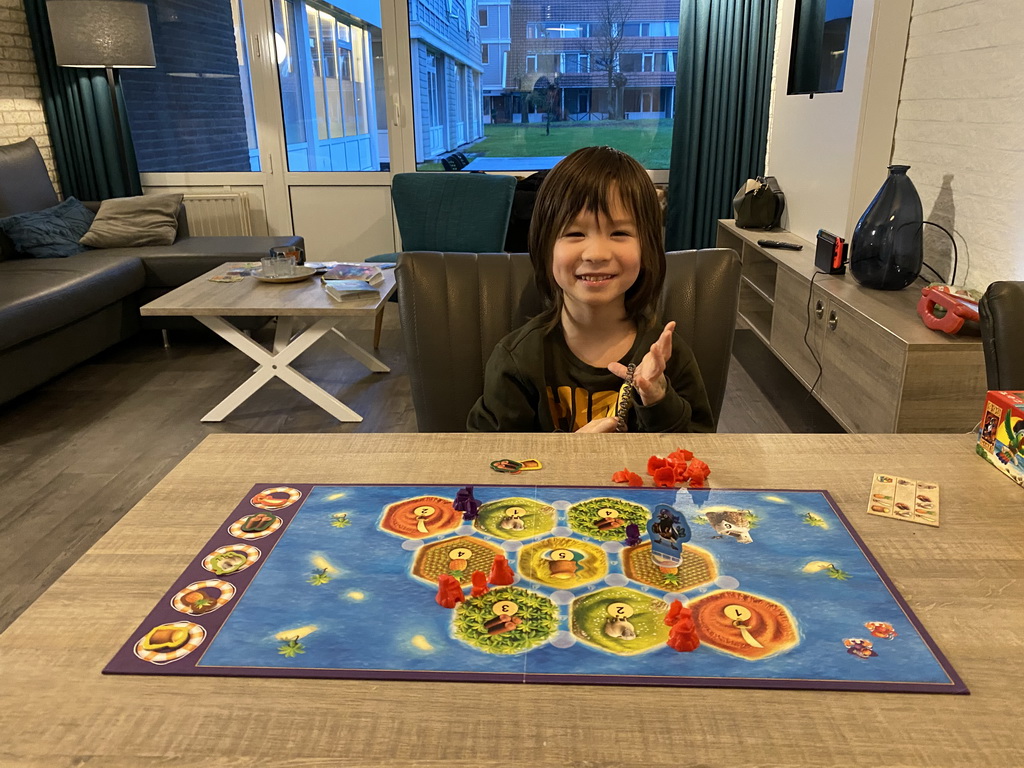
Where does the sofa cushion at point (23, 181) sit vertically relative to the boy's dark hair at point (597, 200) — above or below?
below

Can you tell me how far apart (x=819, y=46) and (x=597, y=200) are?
9.31ft

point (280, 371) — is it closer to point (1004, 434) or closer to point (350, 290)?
point (350, 290)

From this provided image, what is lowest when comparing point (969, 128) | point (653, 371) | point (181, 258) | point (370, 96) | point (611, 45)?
point (181, 258)

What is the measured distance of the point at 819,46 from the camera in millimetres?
3516

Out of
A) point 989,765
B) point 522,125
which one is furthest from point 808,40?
point 989,765

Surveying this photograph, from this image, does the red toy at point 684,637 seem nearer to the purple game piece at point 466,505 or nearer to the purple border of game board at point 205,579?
the purple game piece at point 466,505

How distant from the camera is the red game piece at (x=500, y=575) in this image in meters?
0.81

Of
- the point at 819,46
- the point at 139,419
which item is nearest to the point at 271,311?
the point at 139,419

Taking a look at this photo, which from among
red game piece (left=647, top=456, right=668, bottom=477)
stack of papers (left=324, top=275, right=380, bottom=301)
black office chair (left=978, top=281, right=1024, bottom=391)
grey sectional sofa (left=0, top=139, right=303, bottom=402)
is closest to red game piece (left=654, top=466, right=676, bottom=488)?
red game piece (left=647, top=456, right=668, bottom=477)

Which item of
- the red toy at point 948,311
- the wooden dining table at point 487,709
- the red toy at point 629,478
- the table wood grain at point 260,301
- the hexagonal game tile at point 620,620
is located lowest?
the table wood grain at point 260,301

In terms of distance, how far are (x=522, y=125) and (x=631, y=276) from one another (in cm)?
421

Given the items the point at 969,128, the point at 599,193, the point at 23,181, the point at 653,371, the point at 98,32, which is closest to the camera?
the point at 653,371

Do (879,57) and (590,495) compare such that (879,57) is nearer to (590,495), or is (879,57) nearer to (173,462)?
(590,495)

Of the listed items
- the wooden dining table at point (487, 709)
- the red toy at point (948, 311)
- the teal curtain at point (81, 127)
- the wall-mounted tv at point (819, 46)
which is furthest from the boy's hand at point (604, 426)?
the teal curtain at point (81, 127)
